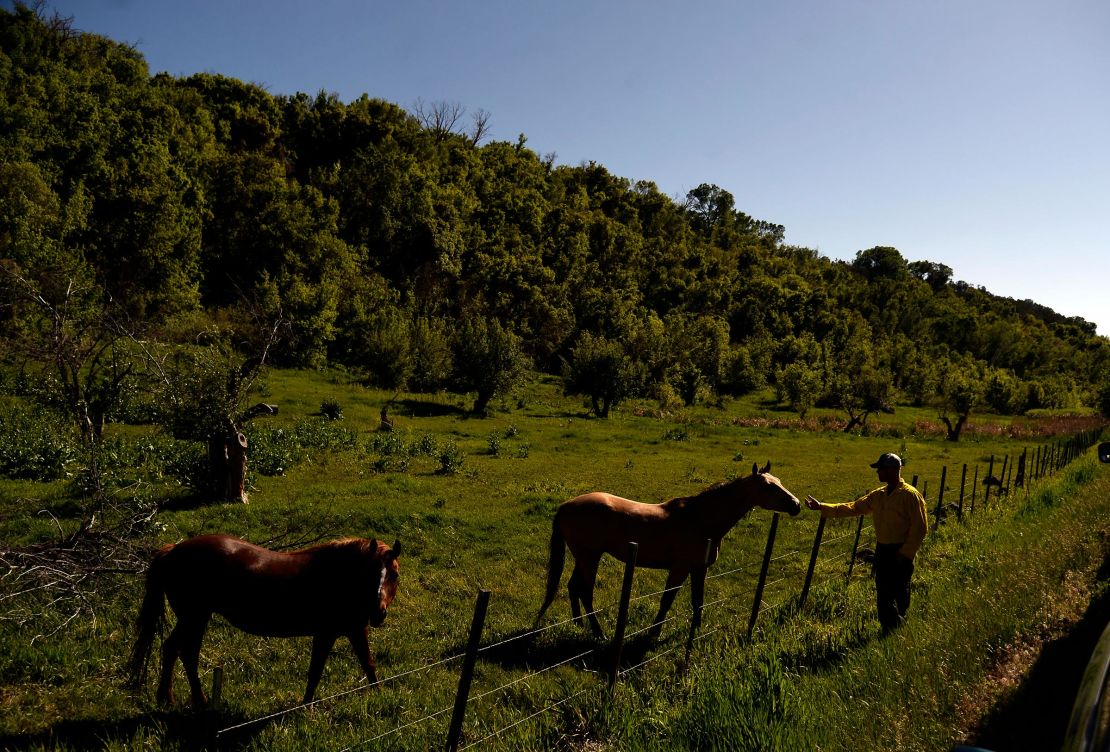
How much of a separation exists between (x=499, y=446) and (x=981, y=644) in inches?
A: 960

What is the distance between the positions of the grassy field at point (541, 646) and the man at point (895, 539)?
350mm

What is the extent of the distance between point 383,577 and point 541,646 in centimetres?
293

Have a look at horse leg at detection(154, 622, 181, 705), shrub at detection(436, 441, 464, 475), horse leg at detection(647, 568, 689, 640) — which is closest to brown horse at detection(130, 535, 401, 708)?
horse leg at detection(154, 622, 181, 705)

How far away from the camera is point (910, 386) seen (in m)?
80.1

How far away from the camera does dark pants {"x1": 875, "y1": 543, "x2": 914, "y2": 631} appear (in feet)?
22.3

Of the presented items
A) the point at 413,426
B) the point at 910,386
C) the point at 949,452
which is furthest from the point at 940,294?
the point at 413,426

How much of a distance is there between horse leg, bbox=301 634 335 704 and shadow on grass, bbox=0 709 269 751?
460mm

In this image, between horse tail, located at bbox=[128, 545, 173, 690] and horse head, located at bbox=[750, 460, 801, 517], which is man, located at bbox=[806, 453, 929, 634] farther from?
horse tail, located at bbox=[128, 545, 173, 690]

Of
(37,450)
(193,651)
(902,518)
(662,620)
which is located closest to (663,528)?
(662,620)

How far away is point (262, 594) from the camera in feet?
20.5

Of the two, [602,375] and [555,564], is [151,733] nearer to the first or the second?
[555,564]

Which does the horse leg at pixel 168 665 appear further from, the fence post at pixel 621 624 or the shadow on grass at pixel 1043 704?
the shadow on grass at pixel 1043 704

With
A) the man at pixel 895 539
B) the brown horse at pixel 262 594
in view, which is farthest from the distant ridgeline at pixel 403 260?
the man at pixel 895 539

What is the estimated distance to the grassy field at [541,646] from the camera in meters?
4.88
